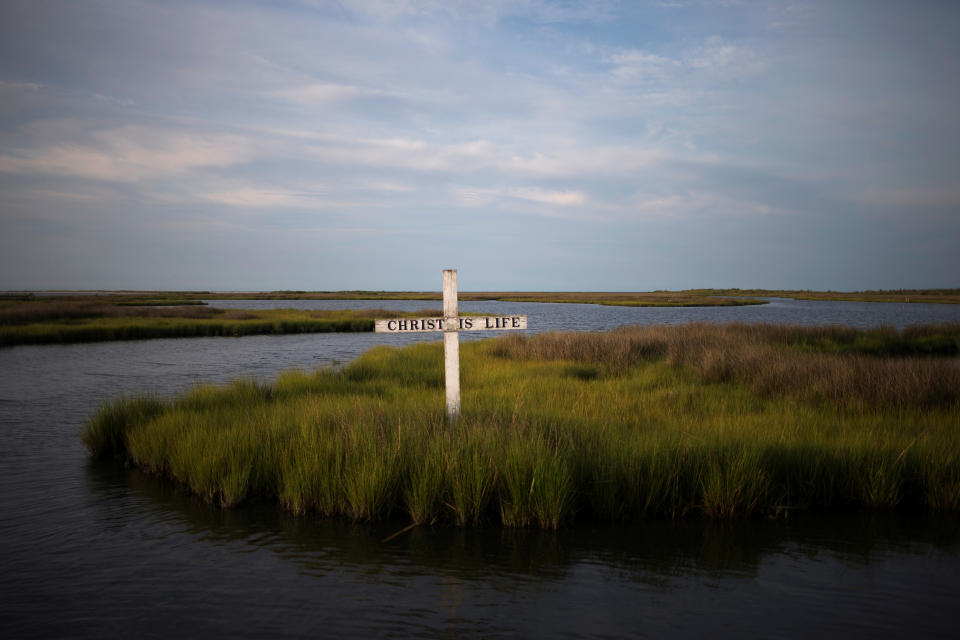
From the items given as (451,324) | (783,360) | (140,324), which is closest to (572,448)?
(451,324)

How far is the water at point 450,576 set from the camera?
4.02m

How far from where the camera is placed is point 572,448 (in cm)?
640

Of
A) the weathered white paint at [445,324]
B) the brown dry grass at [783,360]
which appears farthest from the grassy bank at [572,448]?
the weathered white paint at [445,324]

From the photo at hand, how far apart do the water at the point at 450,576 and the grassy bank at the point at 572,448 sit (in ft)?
0.95

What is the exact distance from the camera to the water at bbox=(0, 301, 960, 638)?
402 cm

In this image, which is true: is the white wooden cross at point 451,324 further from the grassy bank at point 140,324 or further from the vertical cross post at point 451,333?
the grassy bank at point 140,324

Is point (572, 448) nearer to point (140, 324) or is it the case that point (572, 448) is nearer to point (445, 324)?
point (445, 324)

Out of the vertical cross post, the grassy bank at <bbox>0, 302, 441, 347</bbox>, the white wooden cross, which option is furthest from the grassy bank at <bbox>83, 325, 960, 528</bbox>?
the grassy bank at <bbox>0, 302, 441, 347</bbox>

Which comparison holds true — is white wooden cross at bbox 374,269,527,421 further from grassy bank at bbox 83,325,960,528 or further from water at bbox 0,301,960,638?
water at bbox 0,301,960,638

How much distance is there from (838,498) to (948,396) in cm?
539

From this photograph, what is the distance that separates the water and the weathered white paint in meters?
2.62

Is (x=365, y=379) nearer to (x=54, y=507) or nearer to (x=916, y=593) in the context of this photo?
(x=54, y=507)

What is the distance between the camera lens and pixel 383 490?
5.97 meters

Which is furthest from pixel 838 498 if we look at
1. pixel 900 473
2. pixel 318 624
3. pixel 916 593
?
pixel 318 624
